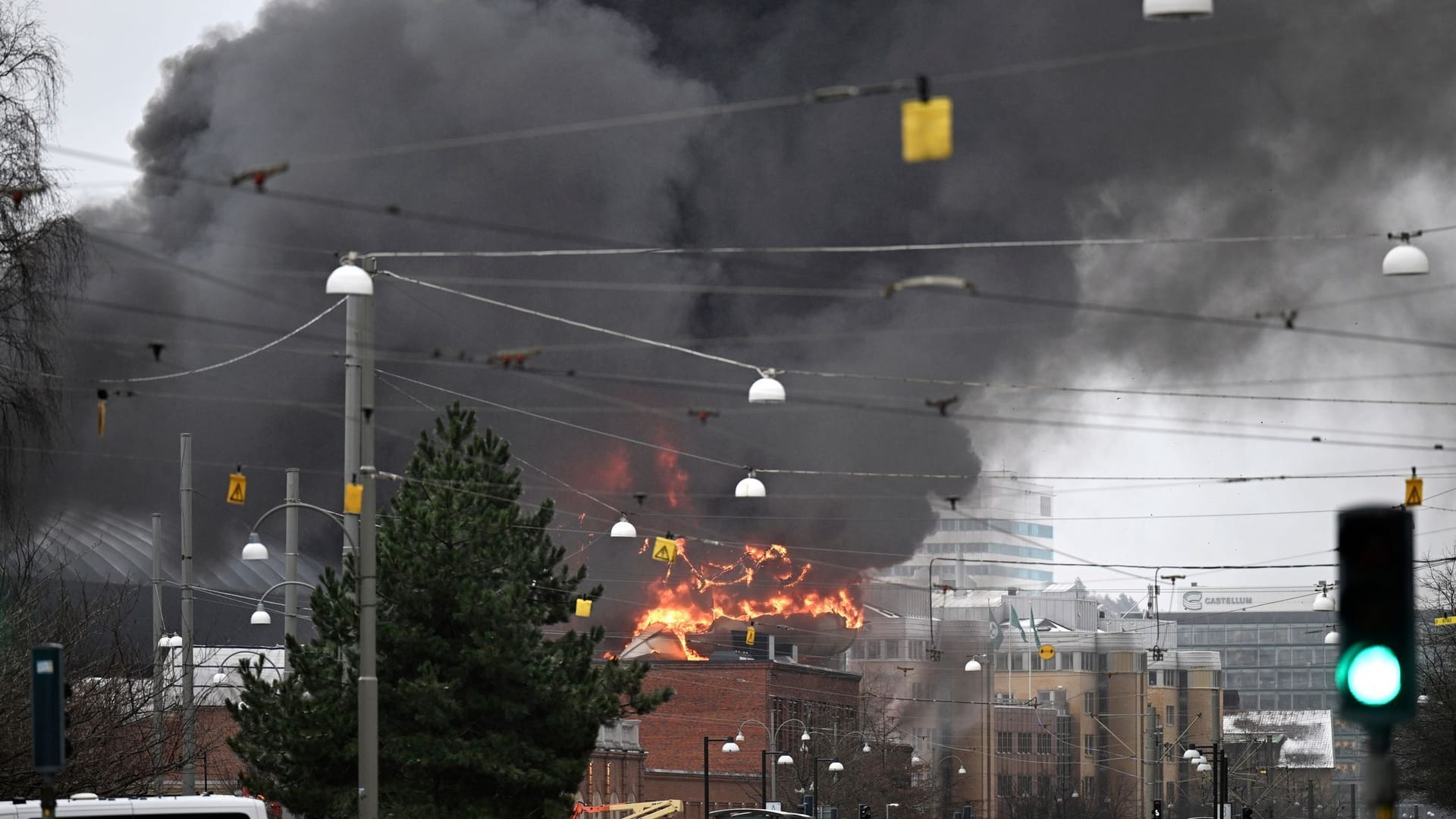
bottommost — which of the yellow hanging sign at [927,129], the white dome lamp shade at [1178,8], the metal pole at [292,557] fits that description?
the metal pole at [292,557]

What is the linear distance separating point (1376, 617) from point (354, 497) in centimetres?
1827

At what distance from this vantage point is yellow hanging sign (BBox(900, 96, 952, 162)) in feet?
43.6

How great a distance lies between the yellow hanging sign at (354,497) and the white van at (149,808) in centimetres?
470

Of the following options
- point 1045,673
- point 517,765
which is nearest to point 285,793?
point 517,765

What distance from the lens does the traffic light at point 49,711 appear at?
17.5 meters

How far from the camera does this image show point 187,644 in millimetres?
35750

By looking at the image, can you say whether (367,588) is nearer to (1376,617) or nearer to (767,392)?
(767,392)

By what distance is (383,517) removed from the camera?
3319cm

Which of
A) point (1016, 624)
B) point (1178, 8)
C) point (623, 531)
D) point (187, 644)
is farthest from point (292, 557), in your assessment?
point (1016, 624)

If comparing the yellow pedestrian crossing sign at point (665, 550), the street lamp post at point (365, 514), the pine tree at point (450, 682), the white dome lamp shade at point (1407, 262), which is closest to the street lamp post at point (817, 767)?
the yellow pedestrian crossing sign at point (665, 550)

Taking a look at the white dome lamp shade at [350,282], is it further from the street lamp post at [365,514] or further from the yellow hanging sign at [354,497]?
the yellow hanging sign at [354,497]

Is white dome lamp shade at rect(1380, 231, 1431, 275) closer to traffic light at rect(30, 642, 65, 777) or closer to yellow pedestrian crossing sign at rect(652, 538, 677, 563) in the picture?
traffic light at rect(30, 642, 65, 777)

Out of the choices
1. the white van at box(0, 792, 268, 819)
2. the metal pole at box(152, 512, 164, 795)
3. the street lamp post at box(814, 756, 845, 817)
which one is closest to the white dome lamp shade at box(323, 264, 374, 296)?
the white van at box(0, 792, 268, 819)

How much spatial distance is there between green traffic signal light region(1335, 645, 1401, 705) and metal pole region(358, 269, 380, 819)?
1808cm
